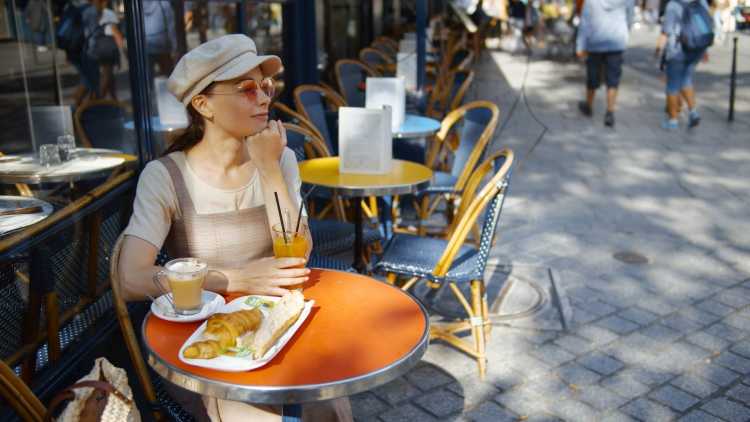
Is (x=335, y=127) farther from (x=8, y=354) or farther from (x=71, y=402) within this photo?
(x=71, y=402)

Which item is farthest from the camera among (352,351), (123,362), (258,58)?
(123,362)

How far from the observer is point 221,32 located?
5.37m

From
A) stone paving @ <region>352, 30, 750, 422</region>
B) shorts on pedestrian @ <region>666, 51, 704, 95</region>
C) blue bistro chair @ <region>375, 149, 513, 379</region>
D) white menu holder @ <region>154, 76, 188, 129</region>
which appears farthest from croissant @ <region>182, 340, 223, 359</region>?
shorts on pedestrian @ <region>666, 51, 704, 95</region>

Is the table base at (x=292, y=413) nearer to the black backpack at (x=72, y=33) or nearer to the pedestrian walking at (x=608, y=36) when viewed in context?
the black backpack at (x=72, y=33)

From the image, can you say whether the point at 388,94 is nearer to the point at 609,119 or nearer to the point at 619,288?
the point at 619,288

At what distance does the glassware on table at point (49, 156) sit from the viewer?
336 cm

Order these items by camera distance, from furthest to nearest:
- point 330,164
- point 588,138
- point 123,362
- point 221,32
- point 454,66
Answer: point 454,66, point 588,138, point 221,32, point 330,164, point 123,362

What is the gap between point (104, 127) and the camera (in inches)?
161

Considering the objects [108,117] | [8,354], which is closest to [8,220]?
[8,354]

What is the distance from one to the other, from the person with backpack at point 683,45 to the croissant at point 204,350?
8246 mm

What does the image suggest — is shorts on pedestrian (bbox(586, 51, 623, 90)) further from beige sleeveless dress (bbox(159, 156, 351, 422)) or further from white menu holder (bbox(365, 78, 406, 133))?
beige sleeveless dress (bbox(159, 156, 351, 422))

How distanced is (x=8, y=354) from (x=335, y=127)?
3.91 metres

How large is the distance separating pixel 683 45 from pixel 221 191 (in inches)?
308

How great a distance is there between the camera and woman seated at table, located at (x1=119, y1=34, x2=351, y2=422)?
7.52ft
